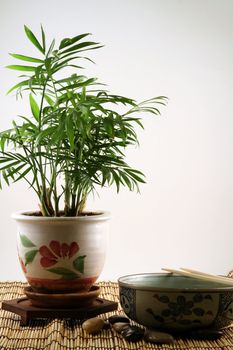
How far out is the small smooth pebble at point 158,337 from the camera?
1.36 meters

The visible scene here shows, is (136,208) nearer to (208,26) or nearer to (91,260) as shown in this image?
(208,26)

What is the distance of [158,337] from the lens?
4.50 feet

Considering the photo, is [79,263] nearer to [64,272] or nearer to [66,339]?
[64,272]

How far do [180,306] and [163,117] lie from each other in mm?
2190

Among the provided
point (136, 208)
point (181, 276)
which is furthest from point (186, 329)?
point (136, 208)

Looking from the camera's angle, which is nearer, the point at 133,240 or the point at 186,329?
the point at 186,329

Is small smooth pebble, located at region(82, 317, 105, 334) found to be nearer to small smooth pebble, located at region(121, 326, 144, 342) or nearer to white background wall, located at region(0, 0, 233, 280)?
small smooth pebble, located at region(121, 326, 144, 342)

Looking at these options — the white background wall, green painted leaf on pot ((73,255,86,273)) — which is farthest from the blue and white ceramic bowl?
the white background wall

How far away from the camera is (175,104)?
3.45 metres

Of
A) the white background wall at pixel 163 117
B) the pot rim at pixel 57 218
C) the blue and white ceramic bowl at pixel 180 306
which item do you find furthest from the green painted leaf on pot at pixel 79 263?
the white background wall at pixel 163 117

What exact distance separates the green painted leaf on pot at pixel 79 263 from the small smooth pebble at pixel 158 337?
290 mm

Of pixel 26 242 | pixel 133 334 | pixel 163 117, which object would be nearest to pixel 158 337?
pixel 133 334

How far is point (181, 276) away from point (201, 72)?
2.05m

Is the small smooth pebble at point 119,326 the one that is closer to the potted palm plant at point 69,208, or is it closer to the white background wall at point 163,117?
the potted palm plant at point 69,208
